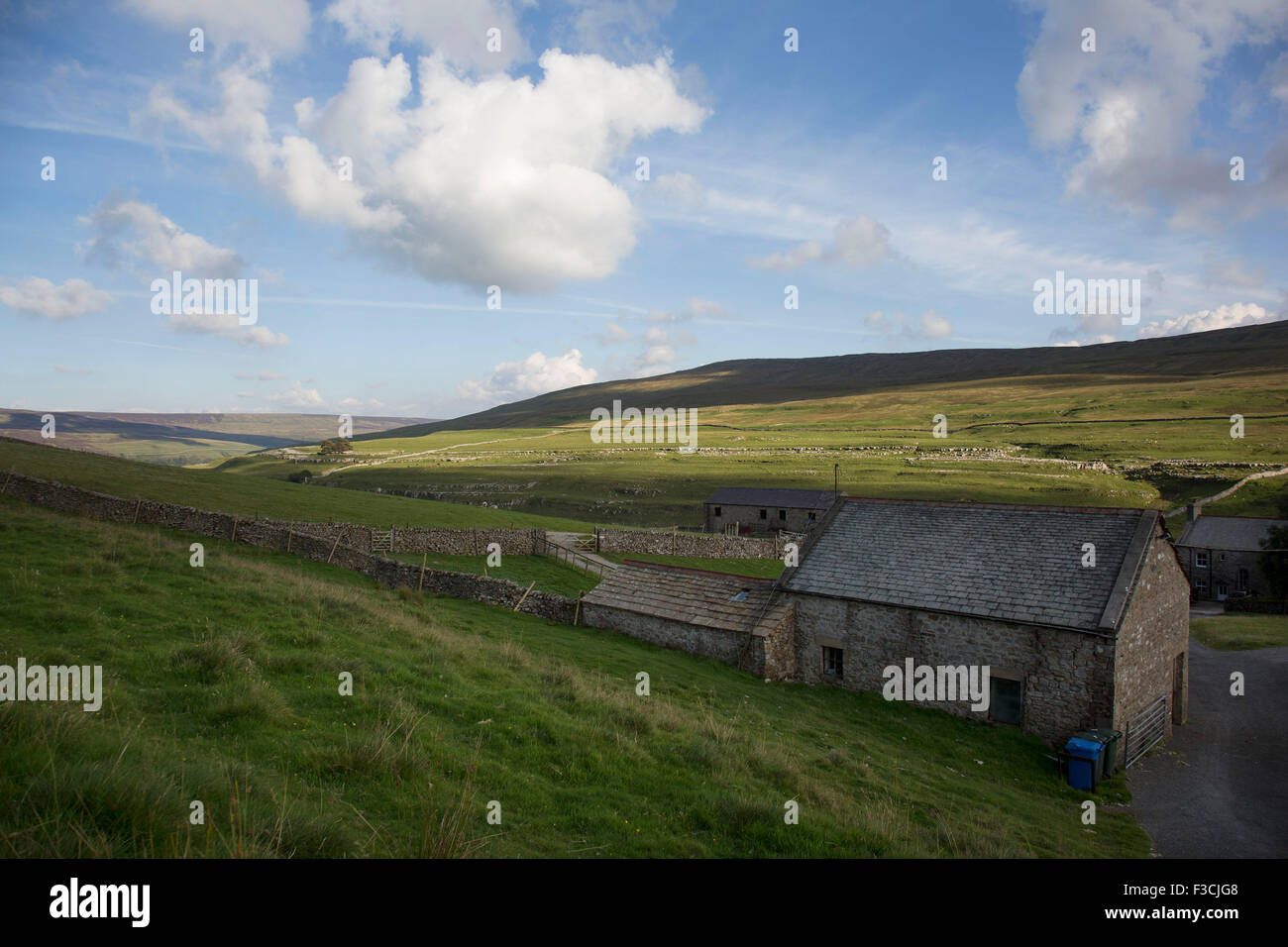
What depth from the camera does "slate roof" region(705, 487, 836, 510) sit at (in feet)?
200

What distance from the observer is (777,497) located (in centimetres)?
6316

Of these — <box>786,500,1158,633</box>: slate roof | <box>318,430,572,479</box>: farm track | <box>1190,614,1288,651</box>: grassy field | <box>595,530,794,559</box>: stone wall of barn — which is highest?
<box>318,430,572,479</box>: farm track

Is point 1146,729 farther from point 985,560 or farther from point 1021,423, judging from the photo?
point 1021,423

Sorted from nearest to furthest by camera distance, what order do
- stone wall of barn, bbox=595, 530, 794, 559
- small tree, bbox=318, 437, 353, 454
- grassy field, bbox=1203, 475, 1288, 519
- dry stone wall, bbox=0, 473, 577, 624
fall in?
1. dry stone wall, bbox=0, 473, 577, 624
2. stone wall of barn, bbox=595, 530, 794, 559
3. grassy field, bbox=1203, 475, 1288, 519
4. small tree, bbox=318, 437, 353, 454

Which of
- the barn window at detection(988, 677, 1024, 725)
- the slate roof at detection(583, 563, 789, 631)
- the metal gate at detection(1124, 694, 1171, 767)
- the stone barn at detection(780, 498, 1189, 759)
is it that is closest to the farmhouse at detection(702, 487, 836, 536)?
the slate roof at detection(583, 563, 789, 631)

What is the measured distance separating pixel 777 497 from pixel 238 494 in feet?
143

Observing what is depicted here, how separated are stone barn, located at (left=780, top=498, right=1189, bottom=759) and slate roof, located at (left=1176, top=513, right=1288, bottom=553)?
1883 inches

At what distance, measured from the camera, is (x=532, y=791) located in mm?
8633

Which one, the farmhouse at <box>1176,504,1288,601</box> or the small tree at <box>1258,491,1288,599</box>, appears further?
the farmhouse at <box>1176,504,1288,601</box>

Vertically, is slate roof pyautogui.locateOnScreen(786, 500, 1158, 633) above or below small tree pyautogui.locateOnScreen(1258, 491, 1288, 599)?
above

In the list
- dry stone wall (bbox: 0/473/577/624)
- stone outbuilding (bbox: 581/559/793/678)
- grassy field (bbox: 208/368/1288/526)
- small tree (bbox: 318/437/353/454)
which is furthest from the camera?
small tree (bbox: 318/437/353/454)

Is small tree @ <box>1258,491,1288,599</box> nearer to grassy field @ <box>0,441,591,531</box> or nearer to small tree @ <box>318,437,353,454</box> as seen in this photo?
grassy field @ <box>0,441,591,531</box>
